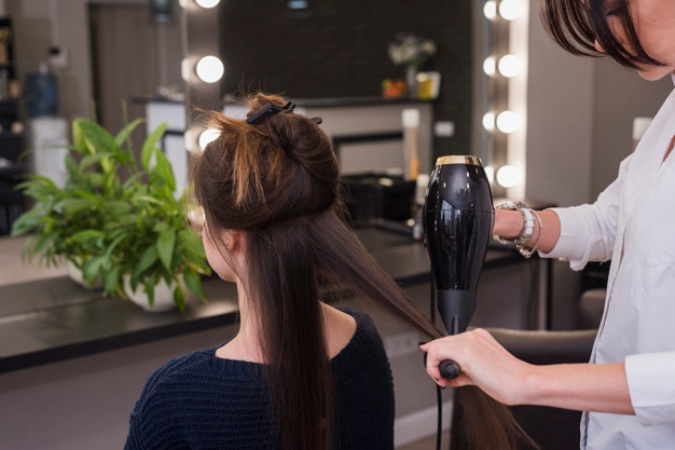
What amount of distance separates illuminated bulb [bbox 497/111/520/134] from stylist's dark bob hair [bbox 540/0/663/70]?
189 centimetres

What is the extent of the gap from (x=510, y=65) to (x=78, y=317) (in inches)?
65.8

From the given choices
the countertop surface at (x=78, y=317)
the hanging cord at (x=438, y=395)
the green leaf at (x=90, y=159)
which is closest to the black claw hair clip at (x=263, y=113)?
the hanging cord at (x=438, y=395)

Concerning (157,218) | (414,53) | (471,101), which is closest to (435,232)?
(157,218)

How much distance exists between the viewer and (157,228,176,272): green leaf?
1827mm

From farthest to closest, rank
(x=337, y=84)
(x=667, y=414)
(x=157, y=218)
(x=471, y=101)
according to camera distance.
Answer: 1. (x=337, y=84)
2. (x=471, y=101)
3. (x=157, y=218)
4. (x=667, y=414)

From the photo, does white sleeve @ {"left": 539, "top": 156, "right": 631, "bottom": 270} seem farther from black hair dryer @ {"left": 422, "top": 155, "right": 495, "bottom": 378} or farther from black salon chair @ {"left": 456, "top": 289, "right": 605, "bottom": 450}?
black salon chair @ {"left": 456, "top": 289, "right": 605, "bottom": 450}

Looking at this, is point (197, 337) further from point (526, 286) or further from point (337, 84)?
point (337, 84)

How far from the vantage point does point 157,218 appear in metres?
1.93

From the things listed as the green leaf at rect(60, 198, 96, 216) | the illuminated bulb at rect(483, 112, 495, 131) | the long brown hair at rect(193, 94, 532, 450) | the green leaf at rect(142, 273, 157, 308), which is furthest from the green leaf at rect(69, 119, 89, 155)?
the illuminated bulb at rect(483, 112, 495, 131)

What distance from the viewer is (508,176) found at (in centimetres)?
291

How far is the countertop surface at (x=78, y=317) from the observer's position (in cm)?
170

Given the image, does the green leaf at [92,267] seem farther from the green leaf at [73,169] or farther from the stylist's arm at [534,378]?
the stylist's arm at [534,378]

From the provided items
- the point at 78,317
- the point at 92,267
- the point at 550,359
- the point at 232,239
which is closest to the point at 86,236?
the point at 92,267

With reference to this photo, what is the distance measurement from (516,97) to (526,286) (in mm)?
655
